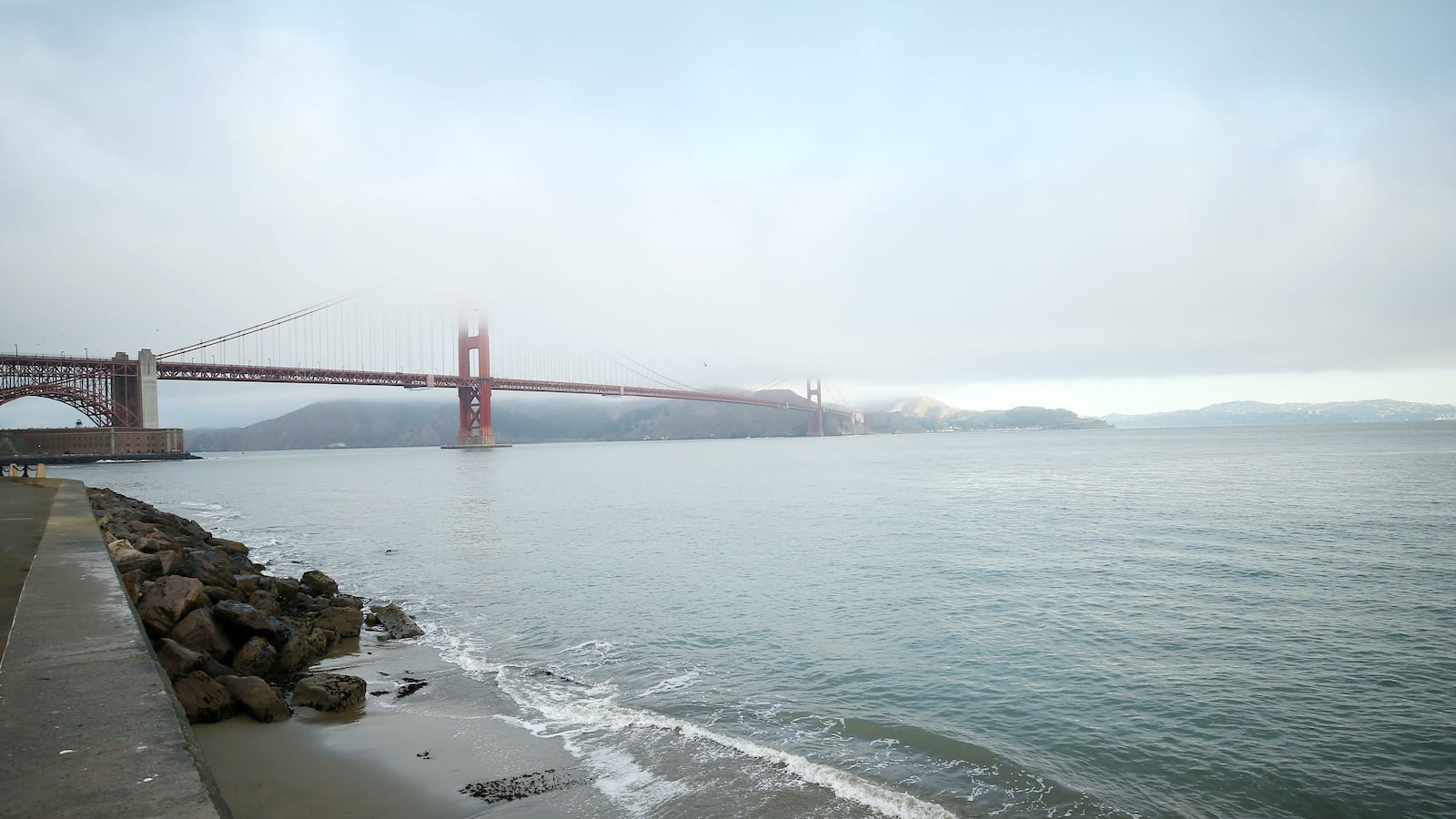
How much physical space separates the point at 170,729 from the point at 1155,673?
715cm

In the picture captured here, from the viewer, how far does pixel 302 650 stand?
711cm

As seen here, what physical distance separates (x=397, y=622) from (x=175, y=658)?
3664 mm

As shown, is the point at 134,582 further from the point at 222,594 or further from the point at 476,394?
the point at 476,394

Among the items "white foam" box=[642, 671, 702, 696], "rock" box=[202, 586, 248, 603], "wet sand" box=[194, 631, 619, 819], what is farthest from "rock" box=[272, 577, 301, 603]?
"white foam" box=[642, 671, 702, 696]

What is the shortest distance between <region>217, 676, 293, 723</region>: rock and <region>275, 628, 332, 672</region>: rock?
1284mm

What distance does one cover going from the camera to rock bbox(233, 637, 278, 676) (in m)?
6.39

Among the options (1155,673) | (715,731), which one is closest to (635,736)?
(715,731)

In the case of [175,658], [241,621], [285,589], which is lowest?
[285,589]

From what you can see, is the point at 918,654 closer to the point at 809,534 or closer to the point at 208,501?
the point at 809,534

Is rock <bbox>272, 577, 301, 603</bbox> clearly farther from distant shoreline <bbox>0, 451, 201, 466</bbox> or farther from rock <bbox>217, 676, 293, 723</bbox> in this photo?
distant shoreline <bbox>0, 451, 201, 466</bbox>

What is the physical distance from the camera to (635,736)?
5535 millimetres

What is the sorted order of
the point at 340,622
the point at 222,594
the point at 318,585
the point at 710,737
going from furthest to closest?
the point at 318,585, the point at 340,622, the point at 222,594, the point at 710,737

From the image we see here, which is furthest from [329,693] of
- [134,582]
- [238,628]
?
[134,582]

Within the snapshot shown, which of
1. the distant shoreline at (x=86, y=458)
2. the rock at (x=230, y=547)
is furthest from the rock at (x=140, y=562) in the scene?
the distant shoreline at (x=86, y=458)
